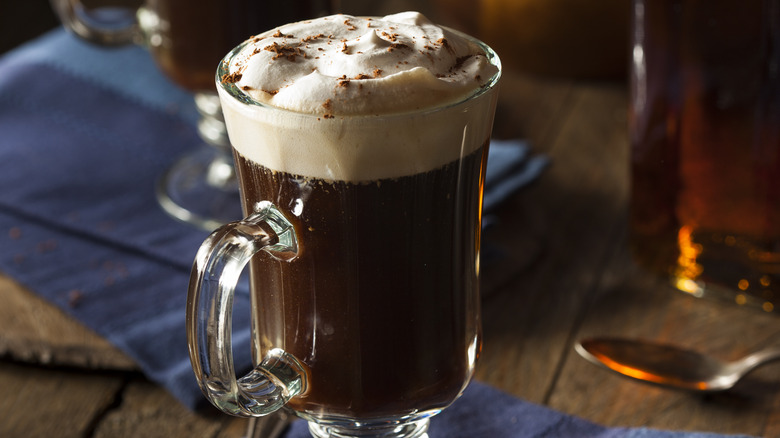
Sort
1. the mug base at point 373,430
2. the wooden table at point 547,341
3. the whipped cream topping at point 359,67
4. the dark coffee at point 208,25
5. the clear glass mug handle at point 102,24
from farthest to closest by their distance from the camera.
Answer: the clear glass mug handle at point 102,24, the dark coffee at point 208,25, the wooden table at point 547,341, the mug base at point 373,430, the whipped cream topping at point 359,67

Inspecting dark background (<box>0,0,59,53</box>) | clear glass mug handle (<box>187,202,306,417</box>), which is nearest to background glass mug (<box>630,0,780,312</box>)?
clear glass mug handle (<box>187,202,306,417</box>)

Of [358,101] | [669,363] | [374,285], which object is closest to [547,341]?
[669,363]

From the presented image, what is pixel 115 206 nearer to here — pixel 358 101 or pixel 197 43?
pixel 197 43

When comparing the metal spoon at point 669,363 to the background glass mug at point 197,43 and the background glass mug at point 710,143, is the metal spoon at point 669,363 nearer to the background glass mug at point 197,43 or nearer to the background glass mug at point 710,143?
the background glass mug at point 710,143

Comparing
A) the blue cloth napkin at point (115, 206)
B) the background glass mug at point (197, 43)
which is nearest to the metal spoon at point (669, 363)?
the blue cloth napkin at point (115, 206)

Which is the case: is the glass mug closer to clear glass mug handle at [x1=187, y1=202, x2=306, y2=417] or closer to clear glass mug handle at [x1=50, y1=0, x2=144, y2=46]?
clear glass mug handle at [x1=187, y1=202, x2=306, y2=417]

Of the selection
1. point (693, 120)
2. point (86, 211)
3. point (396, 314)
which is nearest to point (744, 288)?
point (693, 120)
